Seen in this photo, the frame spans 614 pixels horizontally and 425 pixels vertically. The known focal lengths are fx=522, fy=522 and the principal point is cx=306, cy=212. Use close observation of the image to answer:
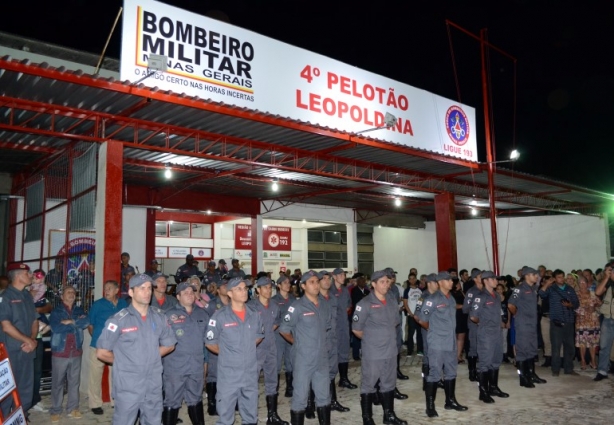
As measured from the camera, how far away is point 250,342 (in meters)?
5.69

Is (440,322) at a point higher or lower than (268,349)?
higher

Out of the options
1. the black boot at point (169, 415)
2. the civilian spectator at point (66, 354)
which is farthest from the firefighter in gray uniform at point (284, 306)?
the civilian spectator at point (66, 354)

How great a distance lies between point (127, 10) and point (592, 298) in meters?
10.4

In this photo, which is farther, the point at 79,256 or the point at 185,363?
the point at 79,256

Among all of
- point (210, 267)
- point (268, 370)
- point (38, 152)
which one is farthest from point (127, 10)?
point (210, 267)

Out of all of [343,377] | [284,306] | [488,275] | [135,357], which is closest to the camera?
[135,357]

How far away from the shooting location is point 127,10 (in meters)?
A: 9.16

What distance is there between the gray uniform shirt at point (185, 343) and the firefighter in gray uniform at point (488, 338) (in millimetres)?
4457

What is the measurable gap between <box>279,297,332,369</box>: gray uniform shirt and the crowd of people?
1 cm

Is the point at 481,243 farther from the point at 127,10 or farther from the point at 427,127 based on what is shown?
the point at 127,10

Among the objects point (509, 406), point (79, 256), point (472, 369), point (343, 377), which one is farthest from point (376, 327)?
point (79, 256)

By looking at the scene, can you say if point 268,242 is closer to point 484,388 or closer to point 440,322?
point 484,388

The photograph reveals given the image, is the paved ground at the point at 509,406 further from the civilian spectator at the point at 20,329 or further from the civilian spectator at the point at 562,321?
the civilian spectator at the point at 20,329

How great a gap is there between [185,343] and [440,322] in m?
3.56
